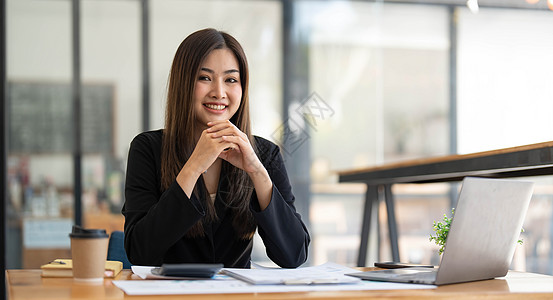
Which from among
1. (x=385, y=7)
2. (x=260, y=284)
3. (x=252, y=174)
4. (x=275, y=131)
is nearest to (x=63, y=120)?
(x=275, y=131)

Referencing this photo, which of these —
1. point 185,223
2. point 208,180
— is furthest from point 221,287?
point 208,180

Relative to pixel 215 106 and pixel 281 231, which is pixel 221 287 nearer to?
pixel 281 231

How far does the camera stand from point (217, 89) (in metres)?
1.77

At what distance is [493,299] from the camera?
1006 mm

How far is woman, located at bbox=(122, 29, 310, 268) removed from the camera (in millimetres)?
1469

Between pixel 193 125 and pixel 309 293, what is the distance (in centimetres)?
91

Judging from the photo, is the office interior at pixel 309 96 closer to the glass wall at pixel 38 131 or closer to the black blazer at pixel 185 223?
the glass wall at pixel 38 131

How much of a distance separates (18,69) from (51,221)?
3.38 ft

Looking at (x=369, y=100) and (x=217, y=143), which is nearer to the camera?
(x=217, y=143)

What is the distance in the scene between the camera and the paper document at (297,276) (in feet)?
3.53

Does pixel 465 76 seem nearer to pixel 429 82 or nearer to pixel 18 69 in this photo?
pixel 429 82

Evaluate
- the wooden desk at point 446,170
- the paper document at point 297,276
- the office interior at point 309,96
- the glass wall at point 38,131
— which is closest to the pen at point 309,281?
the paper document at point 297,276

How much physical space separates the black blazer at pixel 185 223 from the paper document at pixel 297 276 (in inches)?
9.3

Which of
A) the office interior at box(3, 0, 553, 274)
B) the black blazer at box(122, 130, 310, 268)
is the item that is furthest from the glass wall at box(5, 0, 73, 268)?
the black blazer at box(122, 130, 310, 268)
